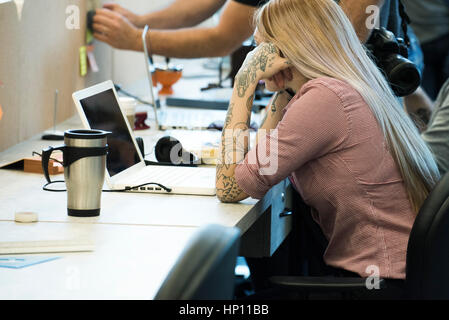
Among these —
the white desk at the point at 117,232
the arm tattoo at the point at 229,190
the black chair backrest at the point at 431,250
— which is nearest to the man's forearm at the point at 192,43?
the white desk at the point at 117,232

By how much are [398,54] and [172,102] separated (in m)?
1.34

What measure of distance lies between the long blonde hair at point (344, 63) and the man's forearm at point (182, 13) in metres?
1.54

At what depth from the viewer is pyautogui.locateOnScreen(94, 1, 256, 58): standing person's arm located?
270 cm

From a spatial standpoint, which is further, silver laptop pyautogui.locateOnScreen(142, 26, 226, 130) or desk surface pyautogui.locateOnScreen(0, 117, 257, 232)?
silver laptop pyautogui.locateOnScreen(142, 26, 226, 130)

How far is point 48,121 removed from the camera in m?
2.39

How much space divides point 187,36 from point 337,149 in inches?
57.7

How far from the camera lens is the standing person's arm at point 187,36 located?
106 inches

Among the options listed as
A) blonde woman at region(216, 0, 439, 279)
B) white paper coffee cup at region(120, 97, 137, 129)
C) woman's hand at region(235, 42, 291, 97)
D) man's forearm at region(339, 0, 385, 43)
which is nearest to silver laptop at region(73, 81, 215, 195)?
blonde woman at region(216, 0, 439, 279)

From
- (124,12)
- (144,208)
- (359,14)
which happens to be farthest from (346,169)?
(124,12)

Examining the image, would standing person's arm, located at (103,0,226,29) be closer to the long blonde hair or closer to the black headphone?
the black headphone

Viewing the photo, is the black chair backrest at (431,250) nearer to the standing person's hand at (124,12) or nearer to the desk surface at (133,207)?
the desk surface at (133,207)

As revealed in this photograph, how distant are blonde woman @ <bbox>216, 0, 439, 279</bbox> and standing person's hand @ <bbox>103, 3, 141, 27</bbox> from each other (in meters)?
1.37
